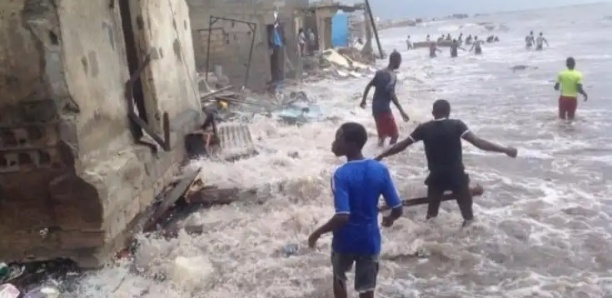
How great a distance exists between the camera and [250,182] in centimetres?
878

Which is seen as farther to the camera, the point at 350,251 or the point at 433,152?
the point at 433,152

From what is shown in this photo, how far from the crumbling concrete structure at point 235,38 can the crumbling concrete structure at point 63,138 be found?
1129 centimetres

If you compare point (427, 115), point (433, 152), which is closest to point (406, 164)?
point (433, 152)

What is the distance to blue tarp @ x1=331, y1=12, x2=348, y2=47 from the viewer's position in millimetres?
37156

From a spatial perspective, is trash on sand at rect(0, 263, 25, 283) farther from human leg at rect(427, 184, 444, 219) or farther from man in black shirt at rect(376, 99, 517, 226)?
human leg at rect(427, 184, 444, 219)

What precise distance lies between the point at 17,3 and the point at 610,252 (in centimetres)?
586

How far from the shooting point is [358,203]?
3.99m

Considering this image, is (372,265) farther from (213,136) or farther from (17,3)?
(213,136)

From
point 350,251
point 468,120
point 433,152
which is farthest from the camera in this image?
point 468,120

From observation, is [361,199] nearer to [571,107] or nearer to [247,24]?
[571,107]

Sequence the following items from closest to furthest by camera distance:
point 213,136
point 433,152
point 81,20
→ point 81,20 < point 433,152 < point 213,136

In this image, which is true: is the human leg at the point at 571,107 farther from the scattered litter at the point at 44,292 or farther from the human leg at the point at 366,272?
the scattered litter at the point at 44,292

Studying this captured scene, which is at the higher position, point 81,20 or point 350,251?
point 81,20

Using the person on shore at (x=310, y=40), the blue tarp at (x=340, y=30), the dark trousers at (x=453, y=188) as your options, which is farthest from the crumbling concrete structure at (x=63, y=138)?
the blue tarp at (x=340, y=30)
